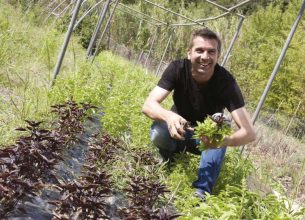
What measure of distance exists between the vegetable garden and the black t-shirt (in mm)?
446

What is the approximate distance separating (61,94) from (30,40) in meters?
3.22

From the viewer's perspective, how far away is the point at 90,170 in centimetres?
209

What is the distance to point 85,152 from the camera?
327 centimetres

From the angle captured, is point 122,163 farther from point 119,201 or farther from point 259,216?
point 259,216

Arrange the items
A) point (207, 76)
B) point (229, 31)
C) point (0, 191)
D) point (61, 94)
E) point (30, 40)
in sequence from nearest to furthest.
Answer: point (0, 191) < point (207, 76) < point (61, 94) < point (30, 40) < point (229, 31)

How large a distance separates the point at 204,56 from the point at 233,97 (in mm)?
372

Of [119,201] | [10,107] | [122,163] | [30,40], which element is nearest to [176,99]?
[122,163]

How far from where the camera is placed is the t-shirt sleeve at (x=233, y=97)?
292 centimetres

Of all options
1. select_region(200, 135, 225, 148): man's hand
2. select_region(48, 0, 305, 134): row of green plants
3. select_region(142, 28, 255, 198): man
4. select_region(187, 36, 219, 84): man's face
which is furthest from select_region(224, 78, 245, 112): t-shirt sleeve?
select_region(48, 0, 305, 134): row of green plants

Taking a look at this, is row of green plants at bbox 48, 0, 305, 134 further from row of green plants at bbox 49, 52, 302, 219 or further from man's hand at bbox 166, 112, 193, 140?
man's hand at bbox 166, 112, 193, 140

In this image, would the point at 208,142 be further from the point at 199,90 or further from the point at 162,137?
the point at 162,137

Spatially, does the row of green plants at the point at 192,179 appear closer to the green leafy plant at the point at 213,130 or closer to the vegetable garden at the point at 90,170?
the vegetable garden at the point at 90,170

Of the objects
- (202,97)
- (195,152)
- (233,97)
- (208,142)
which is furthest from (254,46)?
(208,142)

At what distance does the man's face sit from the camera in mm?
2906
